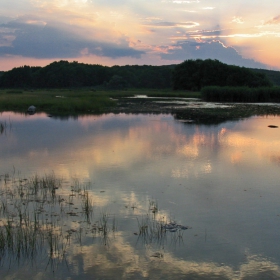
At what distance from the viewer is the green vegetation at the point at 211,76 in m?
61.0

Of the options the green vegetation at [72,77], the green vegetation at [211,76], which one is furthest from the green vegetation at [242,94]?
the green vegetation at [72,77]

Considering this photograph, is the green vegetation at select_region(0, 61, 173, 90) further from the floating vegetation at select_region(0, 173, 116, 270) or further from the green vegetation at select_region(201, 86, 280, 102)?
the floating vegetation at select_region(0, 173, 116, 270)

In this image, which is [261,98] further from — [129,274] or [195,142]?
[129,274]

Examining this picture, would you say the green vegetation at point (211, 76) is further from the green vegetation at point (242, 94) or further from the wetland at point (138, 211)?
the wetland at point (138, 211)

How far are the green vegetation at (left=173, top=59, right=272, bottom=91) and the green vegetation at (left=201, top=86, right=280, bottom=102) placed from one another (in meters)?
15.2

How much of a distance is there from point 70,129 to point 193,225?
41.5ft

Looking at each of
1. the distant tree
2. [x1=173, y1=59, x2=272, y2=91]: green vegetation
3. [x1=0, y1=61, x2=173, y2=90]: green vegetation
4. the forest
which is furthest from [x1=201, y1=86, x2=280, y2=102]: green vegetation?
[x1=0, y1=61, x2=173, y2=90]: green vegetation

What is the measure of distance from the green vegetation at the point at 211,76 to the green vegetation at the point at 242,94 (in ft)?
49.9

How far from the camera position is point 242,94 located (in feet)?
140

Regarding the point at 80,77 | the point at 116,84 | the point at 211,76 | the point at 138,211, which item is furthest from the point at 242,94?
the point at 80,77

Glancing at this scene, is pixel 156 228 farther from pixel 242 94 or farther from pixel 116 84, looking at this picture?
pixel 116 84

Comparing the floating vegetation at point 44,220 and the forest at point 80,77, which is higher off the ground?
the forest at point 80,77

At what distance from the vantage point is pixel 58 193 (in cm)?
776

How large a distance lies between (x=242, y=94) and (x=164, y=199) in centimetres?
3719
